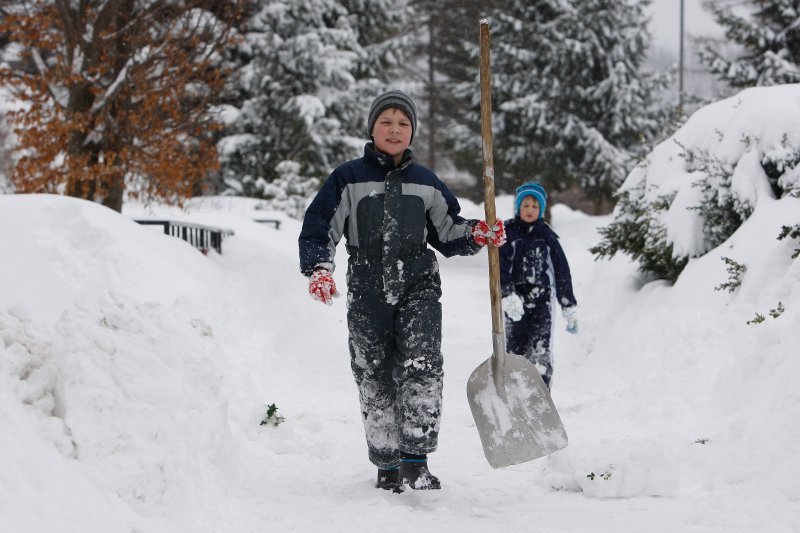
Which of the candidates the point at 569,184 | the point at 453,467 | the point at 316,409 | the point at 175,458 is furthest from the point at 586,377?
the point at 569,184

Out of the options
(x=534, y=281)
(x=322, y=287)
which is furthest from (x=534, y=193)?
(x=322, y=287)

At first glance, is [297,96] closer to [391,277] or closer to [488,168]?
[488,168]

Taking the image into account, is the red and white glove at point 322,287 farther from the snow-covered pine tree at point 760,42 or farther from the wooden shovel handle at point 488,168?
the snow-covered pine tree at point 760,42

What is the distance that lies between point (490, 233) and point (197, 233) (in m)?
6.32

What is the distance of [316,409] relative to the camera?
581 centimetres

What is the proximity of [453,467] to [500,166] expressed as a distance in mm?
17094

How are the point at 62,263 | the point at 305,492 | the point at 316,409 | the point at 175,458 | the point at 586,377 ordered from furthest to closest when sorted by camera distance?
the point at 586,377
the point at 62,263
the point at 316,409
the point at 305,492
the point at 175,458

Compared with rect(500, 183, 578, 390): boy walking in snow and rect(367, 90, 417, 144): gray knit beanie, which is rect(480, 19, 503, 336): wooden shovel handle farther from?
rect(500, 183, 578, 390): boy walking in snow

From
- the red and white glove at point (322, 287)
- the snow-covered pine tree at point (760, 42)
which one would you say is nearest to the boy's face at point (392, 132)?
the red and white glove at point (322, 287)

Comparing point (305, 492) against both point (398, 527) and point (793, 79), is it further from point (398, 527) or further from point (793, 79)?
point (793, 79)

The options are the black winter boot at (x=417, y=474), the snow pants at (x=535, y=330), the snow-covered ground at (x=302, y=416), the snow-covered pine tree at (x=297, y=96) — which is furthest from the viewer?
the snow-covered pine tree at (x=297, y=96)

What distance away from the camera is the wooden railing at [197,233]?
9094 millimetres

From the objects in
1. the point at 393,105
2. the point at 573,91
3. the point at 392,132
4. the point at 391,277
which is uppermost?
the point at 573,91

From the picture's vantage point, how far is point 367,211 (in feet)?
12.2
